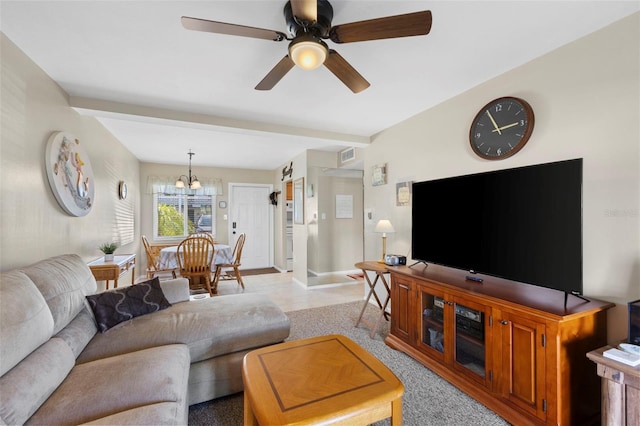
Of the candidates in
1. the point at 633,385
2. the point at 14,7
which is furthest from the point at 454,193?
the point at 14,7

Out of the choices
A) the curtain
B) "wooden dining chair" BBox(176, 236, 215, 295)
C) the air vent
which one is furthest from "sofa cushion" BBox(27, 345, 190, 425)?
the curtain

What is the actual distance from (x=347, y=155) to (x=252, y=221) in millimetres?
3187

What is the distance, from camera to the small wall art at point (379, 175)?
364 cm

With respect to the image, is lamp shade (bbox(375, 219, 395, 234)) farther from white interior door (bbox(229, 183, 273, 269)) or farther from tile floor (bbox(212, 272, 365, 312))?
white interior door (bbox(229, 183, 273, 269))

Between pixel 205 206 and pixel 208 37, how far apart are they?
5039 millimetres

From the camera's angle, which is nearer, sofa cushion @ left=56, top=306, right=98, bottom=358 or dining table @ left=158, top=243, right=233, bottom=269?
sofa cushion @ left=56, top=306, right=98, bottom=358

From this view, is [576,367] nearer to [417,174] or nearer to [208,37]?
[417,174]

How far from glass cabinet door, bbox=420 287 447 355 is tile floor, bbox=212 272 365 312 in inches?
70.4

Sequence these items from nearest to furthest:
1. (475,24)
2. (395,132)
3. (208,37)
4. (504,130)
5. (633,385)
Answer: (633,385) → (475,24) → (208,37) → (504,130) → (395,132)

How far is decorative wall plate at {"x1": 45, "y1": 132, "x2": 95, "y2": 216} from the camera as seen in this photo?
2.28m

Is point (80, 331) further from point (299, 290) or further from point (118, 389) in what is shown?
point (299, 290)

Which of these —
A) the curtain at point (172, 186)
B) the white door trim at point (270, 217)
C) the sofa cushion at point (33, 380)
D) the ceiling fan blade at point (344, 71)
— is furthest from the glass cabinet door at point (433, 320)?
the curtain at point (172, 186)

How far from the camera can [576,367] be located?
1.53m

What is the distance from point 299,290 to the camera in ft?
15.5
